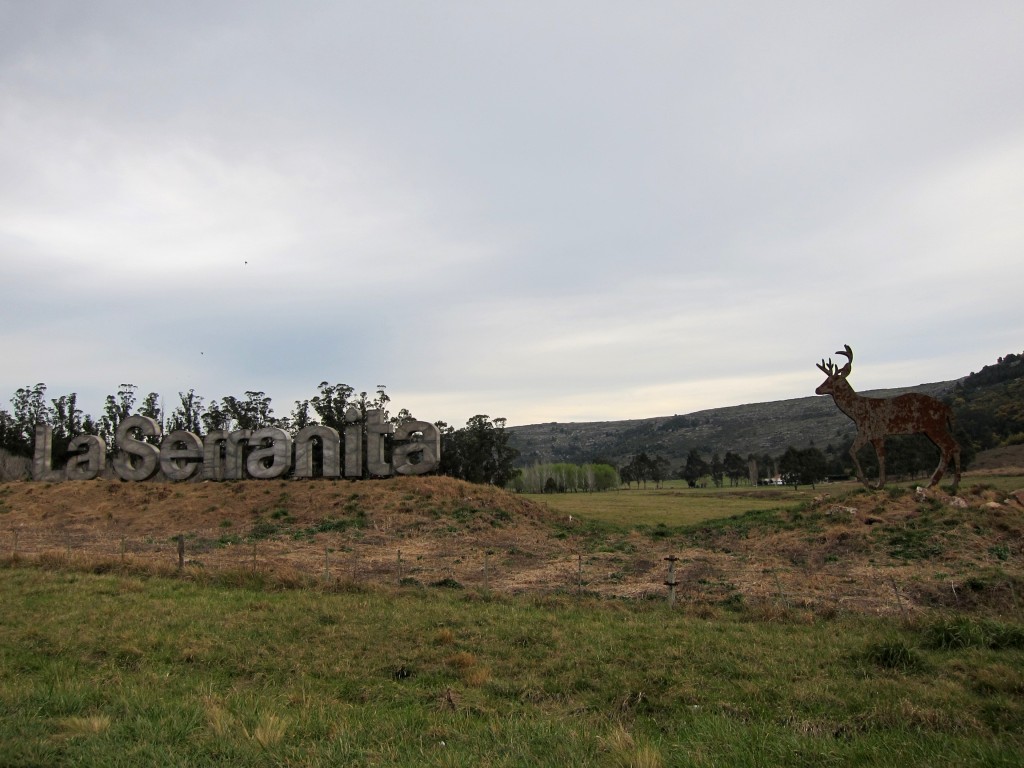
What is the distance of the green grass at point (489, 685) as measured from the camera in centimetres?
756

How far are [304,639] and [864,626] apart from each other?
1160 cm

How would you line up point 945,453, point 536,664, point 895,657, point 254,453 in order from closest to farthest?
1. point 895,657
2. point 536,664
3. point 945,453
4. point 254,453

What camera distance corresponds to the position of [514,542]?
31109mm

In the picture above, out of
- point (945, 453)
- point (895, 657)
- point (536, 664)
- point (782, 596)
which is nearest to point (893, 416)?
point (945, 453)

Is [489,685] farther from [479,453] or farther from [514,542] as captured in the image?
[479,453]

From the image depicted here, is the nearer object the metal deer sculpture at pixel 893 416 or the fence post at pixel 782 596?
the fence post at pixel 782 596

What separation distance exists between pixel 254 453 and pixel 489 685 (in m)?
34.7

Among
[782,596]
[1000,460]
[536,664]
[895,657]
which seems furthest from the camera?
[1000,460]

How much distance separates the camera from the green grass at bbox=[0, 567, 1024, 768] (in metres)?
7.56

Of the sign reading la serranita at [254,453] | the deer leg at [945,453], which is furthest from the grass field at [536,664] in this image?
the sign reading la serranita at [254,453]

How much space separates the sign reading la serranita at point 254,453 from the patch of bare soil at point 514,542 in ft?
3.24

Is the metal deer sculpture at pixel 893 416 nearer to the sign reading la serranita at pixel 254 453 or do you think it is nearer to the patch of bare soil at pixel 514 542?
the patch of bare soil at pixel 514 542

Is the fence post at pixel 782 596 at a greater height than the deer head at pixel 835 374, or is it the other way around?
the deer head at pixel 835 374

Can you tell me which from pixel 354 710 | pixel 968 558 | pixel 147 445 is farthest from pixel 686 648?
pixel 147 445
